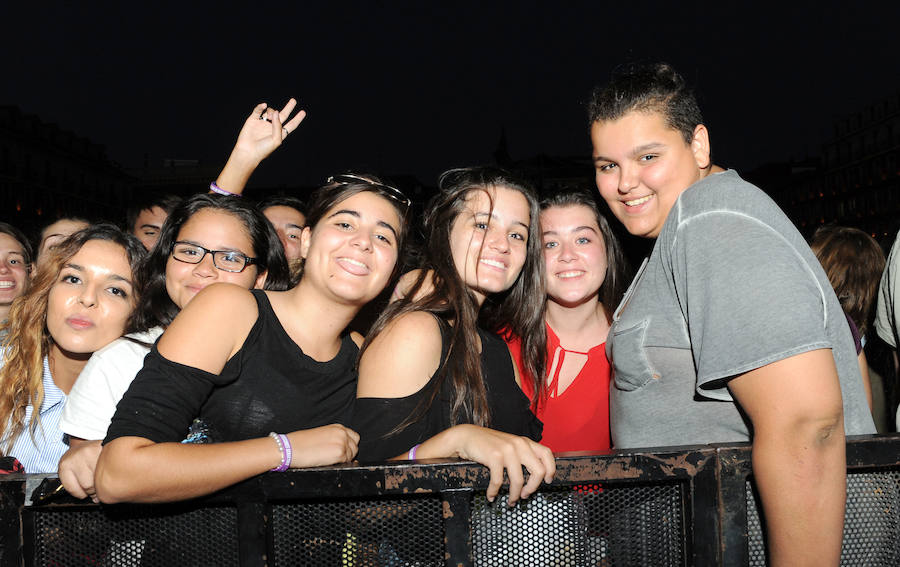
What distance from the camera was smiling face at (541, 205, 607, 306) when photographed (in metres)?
3.21

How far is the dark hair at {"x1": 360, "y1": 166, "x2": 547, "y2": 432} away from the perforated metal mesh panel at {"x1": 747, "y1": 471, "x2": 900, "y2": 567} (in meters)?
0.93

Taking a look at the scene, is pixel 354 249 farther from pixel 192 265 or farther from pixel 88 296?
pixel 88 296

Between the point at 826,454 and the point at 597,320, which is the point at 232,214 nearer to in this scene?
the point at 597,320

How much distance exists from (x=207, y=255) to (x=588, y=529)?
2379 millimetres

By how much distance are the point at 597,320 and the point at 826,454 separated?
2.00 metres

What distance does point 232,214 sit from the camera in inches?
126

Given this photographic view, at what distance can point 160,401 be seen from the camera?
5.64ft

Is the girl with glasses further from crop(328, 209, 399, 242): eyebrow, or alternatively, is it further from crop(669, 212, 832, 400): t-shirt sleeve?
crop(669, 212, 832, 400): t-shirt sleeve

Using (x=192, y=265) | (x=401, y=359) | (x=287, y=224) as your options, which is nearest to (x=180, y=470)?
(x=401, y=359)

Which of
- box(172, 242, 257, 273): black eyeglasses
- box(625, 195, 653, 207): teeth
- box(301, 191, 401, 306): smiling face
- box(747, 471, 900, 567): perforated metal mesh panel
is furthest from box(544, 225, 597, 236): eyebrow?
box(747, 471, 900, 567): perforated metal mesh panel

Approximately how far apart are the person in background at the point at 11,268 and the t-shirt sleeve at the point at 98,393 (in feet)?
8.01

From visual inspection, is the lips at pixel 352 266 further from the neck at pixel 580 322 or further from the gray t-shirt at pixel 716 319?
the neck at pixel 580 322

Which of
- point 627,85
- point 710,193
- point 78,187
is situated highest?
point 78,187

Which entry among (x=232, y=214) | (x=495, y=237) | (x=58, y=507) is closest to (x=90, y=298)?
(x=232, y=214)
